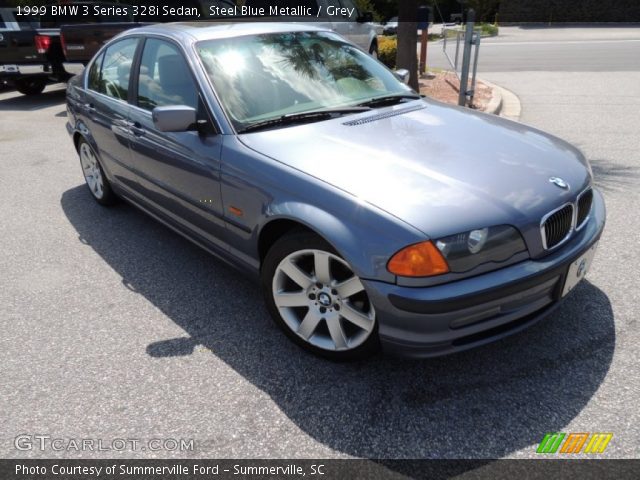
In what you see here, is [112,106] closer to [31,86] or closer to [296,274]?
[296,274]

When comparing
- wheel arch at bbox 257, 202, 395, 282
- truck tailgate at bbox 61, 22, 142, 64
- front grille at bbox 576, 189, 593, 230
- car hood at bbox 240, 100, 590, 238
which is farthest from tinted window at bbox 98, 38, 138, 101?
truck tailgate at bbox 61, 22, 142, 64

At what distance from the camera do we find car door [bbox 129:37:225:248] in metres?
3.06

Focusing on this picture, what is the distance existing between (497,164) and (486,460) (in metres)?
1.40

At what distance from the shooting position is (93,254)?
13.6 ft

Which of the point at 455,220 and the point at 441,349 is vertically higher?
the point at 455,220

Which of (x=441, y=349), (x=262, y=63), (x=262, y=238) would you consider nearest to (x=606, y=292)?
(x=441, y=349)

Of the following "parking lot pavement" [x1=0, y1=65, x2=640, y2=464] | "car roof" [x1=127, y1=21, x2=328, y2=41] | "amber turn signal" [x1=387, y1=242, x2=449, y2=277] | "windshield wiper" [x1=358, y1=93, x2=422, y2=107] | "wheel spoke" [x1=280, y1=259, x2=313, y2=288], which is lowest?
"parking lot pavement" [x1=0, y1=65, x2=640, y2=464]

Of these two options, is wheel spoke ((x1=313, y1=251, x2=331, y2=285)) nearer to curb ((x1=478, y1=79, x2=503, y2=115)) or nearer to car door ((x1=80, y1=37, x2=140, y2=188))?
car door ((x1=80, y1=37, x2=140, y2=188))

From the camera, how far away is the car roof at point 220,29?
11.3 feet

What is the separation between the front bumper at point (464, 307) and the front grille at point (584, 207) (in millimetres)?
312

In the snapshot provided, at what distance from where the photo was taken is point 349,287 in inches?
97.2

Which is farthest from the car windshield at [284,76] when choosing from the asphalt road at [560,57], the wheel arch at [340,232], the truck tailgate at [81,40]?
A: the asphalt road at [560,57]

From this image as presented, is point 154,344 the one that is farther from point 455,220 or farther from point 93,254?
point 455,220

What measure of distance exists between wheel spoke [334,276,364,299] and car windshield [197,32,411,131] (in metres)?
1.12
